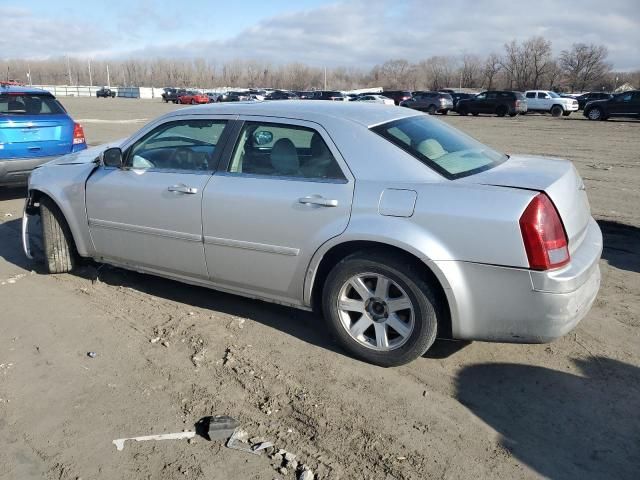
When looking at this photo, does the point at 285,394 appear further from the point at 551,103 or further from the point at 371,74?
the point at 371,74

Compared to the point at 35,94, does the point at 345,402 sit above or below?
below

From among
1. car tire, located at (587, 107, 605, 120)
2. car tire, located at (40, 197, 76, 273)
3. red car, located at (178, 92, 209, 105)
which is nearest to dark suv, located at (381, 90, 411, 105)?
car tire, located at (587, 107, 605, 120)

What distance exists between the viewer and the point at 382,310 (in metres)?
3.61

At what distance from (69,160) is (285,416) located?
3.50 metres

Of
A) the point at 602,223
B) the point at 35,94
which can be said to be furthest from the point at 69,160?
the point at 602,223

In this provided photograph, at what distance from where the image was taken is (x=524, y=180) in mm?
3396

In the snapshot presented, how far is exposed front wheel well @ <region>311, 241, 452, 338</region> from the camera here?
3.40m

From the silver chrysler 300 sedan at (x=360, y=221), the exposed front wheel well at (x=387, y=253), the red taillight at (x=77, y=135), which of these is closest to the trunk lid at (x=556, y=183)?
the silver chrysler 300 sedan at (x=360, y=221)

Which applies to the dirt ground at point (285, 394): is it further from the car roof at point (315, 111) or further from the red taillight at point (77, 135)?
the red taillight at point (77, 135)

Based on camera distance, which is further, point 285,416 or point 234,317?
point 234,317

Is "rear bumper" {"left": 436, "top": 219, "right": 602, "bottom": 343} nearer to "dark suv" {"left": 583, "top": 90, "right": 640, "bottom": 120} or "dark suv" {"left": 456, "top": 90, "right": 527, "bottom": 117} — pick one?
"dark suv" {"left": 583, "top": 90, "right": 640, "bottom": 120}

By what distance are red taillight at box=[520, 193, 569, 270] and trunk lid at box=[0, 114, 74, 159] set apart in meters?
7.86

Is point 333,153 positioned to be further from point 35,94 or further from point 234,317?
point 35,94

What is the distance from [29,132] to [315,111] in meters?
6.44
